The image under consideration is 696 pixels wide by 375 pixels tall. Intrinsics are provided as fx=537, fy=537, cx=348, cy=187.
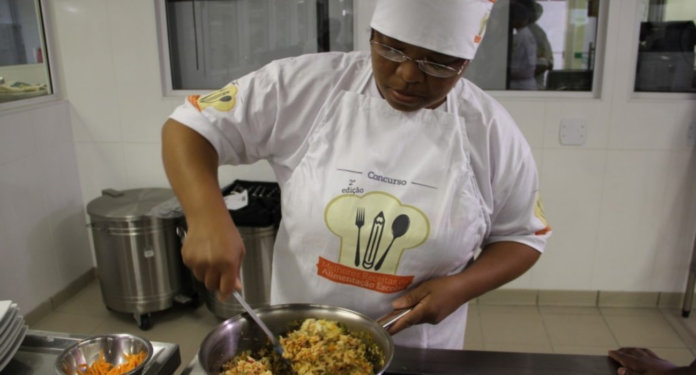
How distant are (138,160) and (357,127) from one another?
2.09 metres

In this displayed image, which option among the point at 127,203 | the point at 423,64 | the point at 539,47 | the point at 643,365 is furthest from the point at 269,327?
the point at 539,47

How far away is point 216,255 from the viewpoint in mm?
825

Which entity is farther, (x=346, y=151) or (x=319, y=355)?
(x=346, y=151)

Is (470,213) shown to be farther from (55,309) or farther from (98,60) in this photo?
(55,309)

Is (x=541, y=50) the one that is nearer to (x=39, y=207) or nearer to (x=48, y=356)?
(x=48, y=356)

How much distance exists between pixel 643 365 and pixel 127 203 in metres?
2.26

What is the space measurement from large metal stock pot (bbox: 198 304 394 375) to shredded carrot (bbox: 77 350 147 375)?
0.54 ft

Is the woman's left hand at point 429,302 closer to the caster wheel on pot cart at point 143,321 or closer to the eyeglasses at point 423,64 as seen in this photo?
the eyeglasses at point 423,64

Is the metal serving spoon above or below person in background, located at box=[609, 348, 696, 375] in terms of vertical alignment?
above

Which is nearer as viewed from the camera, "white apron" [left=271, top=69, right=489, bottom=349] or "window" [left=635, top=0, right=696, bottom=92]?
"white apron" [left=271, top=69, right=489, bottom=349]

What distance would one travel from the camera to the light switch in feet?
8.22

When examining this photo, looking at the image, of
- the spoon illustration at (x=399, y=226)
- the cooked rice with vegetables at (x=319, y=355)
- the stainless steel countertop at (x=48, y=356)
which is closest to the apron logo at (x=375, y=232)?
the spoon illustration at (x=399, y=226)

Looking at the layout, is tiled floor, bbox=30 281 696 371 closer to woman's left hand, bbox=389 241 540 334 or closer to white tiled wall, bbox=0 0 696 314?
white tiled wall, bbox=0 0 696 314

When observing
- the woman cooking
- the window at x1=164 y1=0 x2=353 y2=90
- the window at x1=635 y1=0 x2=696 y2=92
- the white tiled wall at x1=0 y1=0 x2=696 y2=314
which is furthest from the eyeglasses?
the window at x1=635 y1=0 x2=696 y2=92
